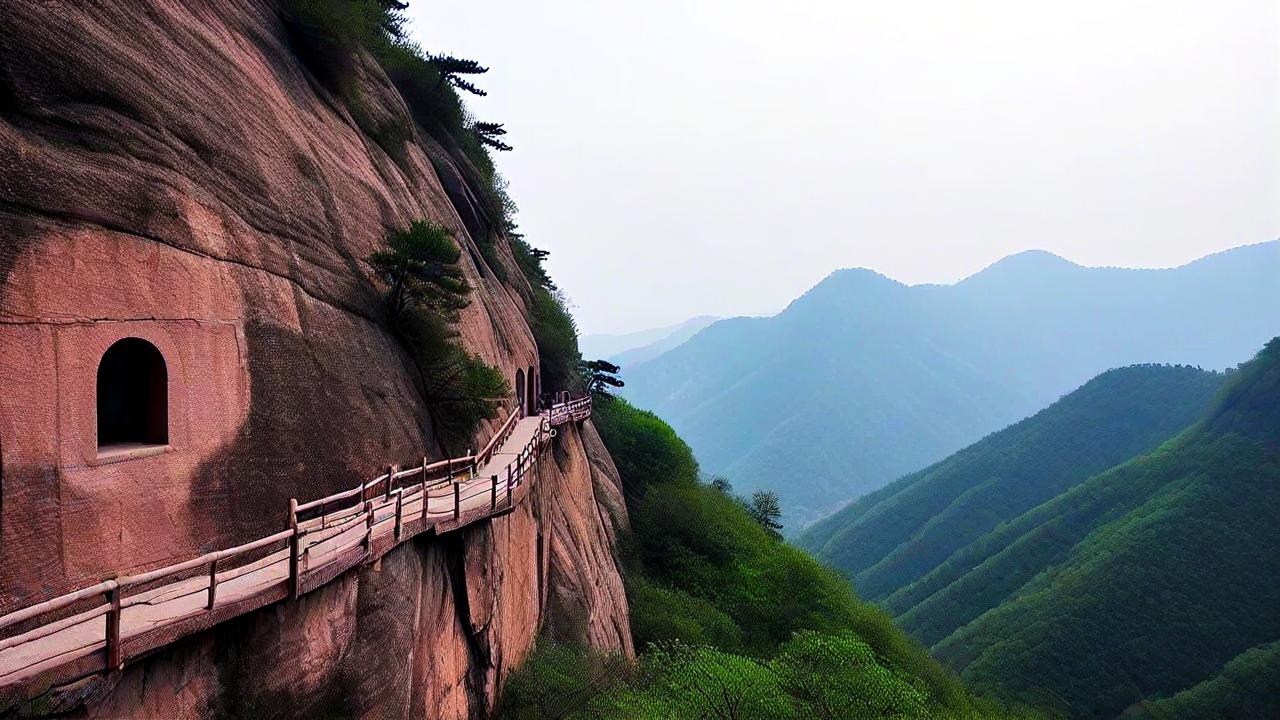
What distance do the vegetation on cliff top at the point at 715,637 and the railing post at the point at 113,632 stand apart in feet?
31.1

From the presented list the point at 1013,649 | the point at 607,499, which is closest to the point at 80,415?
the point at 607,499

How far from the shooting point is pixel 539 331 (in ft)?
118

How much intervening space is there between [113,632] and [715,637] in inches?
1135

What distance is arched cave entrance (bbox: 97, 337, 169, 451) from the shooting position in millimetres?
8289

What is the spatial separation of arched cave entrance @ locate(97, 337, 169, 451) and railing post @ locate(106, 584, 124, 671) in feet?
12.2

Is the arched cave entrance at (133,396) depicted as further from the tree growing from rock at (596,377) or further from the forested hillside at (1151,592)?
the forested hillside at (1151,592)

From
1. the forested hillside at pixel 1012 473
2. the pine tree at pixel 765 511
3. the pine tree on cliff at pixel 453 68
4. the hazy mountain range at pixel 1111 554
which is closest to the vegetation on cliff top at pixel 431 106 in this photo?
the pine tree on cliff at pixel 453 68

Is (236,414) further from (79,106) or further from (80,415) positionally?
(79,106)

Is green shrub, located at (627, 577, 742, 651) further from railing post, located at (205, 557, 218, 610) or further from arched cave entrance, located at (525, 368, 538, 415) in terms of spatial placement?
railing post, located at (205, 557, 218, 610)

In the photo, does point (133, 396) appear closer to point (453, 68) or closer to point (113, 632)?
point (113, 632)

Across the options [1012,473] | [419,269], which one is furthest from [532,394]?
[1012,473]

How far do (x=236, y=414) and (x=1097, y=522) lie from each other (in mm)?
113405

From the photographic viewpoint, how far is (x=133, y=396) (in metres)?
8.50

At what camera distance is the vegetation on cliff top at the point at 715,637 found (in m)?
15.5
